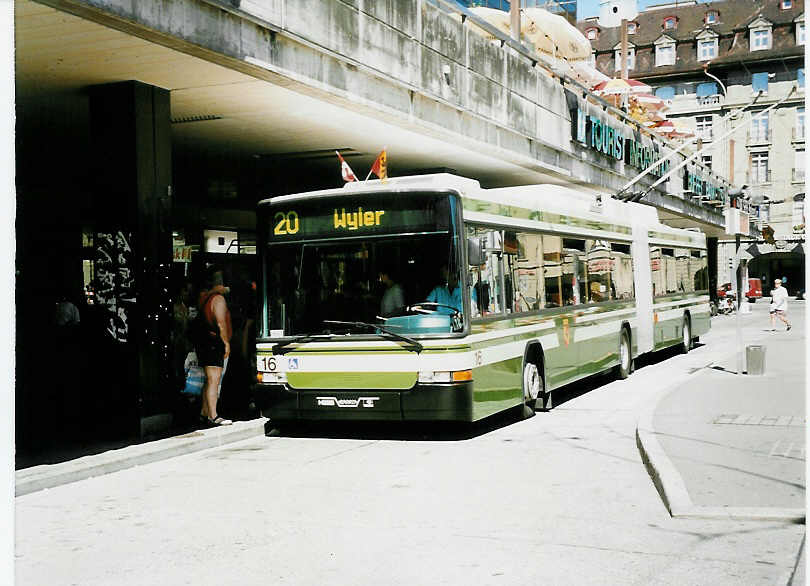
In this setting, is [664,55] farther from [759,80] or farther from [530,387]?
[530,387]

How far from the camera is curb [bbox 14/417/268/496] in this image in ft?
30.2

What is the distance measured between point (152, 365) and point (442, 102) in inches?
273

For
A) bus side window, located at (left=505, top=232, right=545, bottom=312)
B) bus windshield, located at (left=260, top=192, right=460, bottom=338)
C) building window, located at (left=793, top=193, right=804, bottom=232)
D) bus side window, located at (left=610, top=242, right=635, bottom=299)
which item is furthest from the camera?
building window, located at (left=793, top=193, right=804, bottom=232)

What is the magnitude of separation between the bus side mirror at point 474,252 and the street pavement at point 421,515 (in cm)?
196

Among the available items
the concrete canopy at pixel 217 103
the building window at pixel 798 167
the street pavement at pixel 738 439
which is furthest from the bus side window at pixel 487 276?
the building window at pixel 798 167

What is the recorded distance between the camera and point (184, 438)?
449 inches

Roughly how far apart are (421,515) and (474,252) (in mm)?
4117

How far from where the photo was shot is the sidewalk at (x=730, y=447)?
752cm

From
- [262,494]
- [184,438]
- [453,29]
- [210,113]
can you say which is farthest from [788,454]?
[453,29]

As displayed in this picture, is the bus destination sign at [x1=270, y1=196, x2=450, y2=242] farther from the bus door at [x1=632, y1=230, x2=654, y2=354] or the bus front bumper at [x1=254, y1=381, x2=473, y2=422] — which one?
the bus door at [x1=632, y1=230, x2=654, y2=354]

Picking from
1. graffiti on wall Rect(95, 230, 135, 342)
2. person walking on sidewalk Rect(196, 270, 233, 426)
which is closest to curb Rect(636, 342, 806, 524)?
person walking on sidewalk Rect(196, 270, 233, 426)

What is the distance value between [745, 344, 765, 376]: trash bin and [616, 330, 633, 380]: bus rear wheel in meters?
2.11

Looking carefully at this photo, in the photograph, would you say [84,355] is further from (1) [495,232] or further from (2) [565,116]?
(2) [565,116]

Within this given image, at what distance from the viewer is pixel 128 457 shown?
10242 mm
